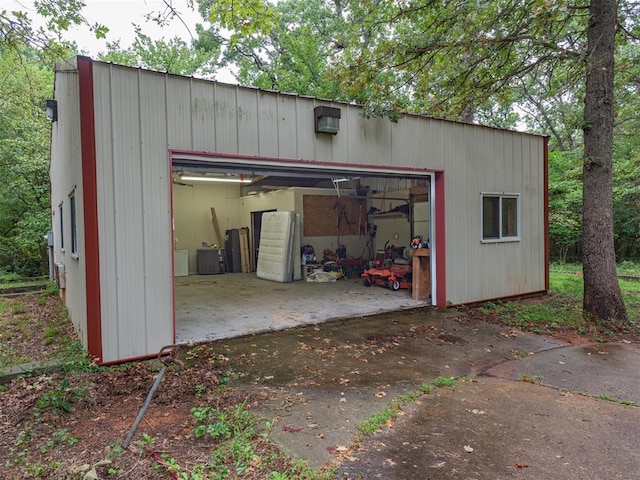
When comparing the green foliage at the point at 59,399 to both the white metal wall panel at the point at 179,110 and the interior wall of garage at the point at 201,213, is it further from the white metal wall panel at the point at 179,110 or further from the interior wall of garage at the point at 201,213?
the interior wall of garage at the point at 201,213

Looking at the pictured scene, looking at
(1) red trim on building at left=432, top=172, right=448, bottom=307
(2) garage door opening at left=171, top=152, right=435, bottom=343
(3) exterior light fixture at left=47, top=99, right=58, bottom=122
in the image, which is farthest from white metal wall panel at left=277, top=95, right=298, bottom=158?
(3) exterior light fixture at left=47, top=99, right=58, bottom=122

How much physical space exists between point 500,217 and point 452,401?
206 inches

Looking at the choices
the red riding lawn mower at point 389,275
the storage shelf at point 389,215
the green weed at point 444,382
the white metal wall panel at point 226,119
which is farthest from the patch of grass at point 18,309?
the storage shelf at point 389,215

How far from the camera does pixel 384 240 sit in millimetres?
11781

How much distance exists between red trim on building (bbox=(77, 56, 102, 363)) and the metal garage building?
1 cm

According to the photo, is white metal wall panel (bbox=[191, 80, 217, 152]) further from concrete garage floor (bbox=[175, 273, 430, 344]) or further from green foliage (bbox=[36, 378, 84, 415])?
green foliage (bbox=[36, 378, 84, 415])

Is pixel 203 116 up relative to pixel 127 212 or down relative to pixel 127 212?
up

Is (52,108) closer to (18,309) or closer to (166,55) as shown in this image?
(18,309)

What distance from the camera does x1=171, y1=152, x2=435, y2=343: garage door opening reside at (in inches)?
237

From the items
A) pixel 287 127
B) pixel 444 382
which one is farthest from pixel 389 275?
pixel 444 382

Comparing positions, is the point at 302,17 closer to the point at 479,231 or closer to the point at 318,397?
the point at 479,231

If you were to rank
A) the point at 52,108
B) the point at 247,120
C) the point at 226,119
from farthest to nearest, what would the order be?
1. the point at 52,108
2. the point at 247,120
3. the point at 226,119

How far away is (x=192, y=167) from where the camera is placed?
199 inches

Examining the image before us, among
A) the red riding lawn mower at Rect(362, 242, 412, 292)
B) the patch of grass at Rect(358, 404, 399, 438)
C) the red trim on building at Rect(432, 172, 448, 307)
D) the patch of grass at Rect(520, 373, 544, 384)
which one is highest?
the red trim on building at Rect(432, 172, 448, 307)
